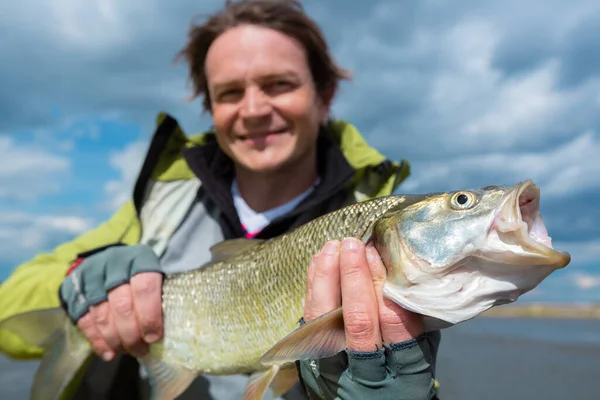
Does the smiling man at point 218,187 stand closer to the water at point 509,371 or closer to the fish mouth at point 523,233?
the fish mouth at point 523,233

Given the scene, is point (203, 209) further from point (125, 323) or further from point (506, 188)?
point (506, 188)

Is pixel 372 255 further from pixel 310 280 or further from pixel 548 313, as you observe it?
pixel 548 313

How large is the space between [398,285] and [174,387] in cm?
168

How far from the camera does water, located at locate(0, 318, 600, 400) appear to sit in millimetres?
7297

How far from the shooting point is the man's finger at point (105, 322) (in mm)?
2895

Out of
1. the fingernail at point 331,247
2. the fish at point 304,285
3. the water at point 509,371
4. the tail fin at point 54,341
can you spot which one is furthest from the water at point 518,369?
the fingernail at point 331,247

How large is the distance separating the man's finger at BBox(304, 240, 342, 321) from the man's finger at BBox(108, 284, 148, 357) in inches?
49.5

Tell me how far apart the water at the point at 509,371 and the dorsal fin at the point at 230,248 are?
5.09 metres

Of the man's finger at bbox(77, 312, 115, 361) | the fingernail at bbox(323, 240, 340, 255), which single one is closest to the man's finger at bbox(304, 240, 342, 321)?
the fingernail at bbox(323, 240, 340, 255)

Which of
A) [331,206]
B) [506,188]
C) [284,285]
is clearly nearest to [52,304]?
[284,285]

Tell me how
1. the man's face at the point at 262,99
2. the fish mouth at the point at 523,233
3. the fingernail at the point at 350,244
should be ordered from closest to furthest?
the fish mouth at the point at 523,233 < the fingernail at the point at 350,244 < the man's face at the point at 262,99

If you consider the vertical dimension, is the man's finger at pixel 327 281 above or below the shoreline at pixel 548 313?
above

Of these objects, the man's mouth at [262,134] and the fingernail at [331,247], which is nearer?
the fingernail at [331,247]

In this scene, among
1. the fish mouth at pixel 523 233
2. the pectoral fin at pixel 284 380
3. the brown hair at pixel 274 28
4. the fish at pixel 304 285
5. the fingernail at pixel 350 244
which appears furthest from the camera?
the brown hair at pixel 274 28
